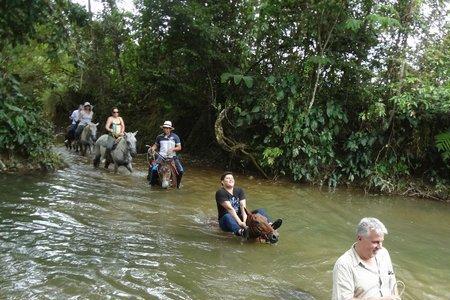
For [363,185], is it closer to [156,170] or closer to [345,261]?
[156,170]

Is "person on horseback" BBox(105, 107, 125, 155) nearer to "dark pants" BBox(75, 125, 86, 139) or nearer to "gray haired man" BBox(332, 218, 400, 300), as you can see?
"dark pants" BBox(75, 125, 86, 139)

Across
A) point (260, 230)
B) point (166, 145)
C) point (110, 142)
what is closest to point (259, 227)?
point (260, 230)

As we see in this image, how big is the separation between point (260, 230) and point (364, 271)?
10.8 ft

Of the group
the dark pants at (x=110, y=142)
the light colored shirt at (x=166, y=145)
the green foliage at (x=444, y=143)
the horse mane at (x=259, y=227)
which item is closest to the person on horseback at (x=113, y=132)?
the dark pants at (x=110, y=142)

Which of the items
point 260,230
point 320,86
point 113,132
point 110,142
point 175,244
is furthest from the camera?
point 320,86

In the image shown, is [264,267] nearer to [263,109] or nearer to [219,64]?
[263,109]

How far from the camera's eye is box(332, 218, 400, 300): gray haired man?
167 inches

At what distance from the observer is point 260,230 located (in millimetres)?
7570

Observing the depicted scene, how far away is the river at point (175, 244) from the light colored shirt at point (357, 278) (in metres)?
1.56

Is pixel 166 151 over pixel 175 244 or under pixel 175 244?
over

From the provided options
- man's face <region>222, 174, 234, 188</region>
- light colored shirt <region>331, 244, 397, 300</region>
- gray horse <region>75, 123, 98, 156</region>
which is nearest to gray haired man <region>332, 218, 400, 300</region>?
light colored shirt <region>331, 244, 397, 300</region>

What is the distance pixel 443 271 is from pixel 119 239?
5.02m

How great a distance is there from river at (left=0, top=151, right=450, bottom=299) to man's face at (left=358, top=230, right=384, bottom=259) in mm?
1736

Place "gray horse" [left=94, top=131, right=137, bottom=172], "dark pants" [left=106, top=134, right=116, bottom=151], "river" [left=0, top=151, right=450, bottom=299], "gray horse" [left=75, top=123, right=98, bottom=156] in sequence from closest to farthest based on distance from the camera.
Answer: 1. "river" [left=0, top=151, right=450, bottom=299]
2. "gray horse" [left=94, top=131, right=137, bottom=172]
3. "dark pants" [left=106, top=134, right=116, bottom=151]
4. "gray horse" [left=75, top=123, right=98, bottom=156]
